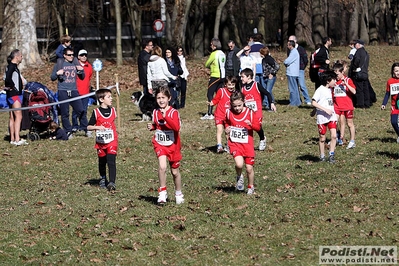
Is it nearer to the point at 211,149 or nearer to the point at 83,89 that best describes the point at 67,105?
the point at 83,89

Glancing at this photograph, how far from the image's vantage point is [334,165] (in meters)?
15.0

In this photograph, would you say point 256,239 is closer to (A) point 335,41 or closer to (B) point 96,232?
(B) point 96,232

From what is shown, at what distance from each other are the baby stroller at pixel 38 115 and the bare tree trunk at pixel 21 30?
42.9 feet

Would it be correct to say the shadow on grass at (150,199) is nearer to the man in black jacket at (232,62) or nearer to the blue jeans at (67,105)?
the blue jeans at (67,105)

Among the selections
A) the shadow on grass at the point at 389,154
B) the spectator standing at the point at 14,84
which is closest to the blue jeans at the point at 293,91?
Answer: the shadow on grass at the point at 389,154

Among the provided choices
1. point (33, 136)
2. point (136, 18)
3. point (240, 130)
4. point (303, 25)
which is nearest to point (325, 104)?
point (240, 130)

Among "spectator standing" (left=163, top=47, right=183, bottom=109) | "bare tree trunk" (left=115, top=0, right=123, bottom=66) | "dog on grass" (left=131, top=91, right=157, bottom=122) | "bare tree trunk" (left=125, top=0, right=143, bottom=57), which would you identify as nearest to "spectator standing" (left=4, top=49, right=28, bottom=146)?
"dog on grass" (left=131, top=91, right=157, bottom=122)

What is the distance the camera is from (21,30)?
1303 inches

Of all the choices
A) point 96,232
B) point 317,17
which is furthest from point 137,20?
point 96,232

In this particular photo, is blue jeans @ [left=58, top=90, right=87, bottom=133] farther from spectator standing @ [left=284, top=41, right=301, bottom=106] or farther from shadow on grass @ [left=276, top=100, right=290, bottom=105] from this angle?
shadow on grass @ [left=276, top=100, right=290, bottom=105]

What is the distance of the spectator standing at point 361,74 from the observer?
75.4 feet

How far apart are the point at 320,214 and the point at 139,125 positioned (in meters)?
11.3

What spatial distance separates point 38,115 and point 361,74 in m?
9.58

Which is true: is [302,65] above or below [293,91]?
above
